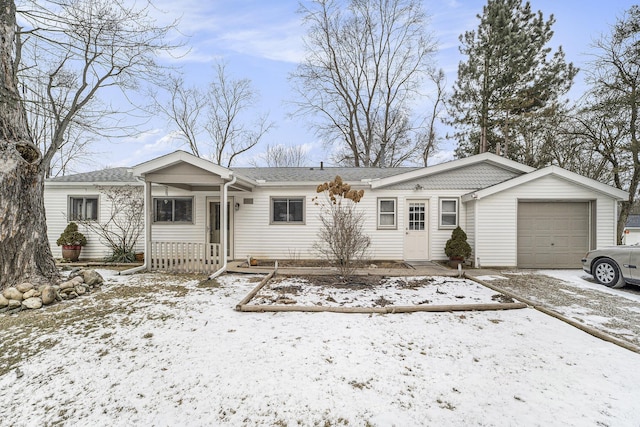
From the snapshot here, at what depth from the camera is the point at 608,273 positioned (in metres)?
6.18

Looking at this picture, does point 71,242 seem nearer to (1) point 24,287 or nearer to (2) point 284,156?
(1) point 24,287

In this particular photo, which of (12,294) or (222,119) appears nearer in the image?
(12,294)

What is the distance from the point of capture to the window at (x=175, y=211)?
9344mm

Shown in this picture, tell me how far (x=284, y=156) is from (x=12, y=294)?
2143 centimetres

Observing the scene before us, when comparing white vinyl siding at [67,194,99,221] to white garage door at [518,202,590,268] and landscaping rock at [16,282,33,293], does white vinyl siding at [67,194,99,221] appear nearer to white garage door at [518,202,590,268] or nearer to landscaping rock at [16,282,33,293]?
landscaping rock at [16,282,33,293]

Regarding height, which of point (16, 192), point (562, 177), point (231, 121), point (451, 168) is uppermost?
point (231, 121)

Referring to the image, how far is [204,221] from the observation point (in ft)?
30.5

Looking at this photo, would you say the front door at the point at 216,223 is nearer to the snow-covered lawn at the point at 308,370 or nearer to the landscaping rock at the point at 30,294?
the landscaping rock at the point at 30,294

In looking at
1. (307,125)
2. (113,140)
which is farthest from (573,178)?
(307,125)

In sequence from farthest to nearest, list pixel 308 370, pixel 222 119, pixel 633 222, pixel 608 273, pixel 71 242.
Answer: pixel 222 119 → pixel 633 222 → pixel 71 242 → pixel 608 273 → pixel 308 370

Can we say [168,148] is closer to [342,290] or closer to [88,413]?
[342,290]

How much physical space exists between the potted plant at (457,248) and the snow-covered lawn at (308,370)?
3.82 metres

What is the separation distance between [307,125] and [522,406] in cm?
1946

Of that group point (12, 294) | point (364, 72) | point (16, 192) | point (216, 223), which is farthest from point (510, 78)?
point (12, 294)
